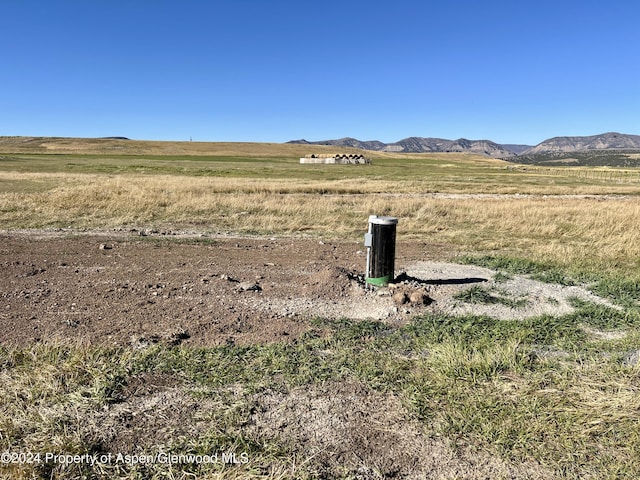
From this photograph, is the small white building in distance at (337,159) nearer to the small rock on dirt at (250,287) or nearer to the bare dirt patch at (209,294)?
the bare dirt patch at (209,294)

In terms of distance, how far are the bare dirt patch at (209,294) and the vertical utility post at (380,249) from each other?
268mm

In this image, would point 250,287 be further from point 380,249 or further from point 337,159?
point 337,159

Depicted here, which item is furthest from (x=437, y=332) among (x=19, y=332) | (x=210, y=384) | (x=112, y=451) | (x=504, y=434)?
(x=19, y=332)

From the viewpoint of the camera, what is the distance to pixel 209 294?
720 cm

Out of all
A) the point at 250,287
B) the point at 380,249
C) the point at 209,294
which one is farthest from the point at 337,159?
the point at 209,294

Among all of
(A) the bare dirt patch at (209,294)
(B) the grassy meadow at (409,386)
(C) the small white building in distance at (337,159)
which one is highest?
(C) the small white building in distance at (337,159)

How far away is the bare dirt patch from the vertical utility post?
0.88 feet

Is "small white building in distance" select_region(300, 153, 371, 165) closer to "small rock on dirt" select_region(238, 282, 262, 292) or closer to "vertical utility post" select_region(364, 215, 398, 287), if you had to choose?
"vertical utility post" select_region(364, 215, 398, 287)

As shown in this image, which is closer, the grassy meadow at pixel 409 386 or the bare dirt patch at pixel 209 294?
the grassy meadow at pixel 409 386

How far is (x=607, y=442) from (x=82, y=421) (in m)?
3.94

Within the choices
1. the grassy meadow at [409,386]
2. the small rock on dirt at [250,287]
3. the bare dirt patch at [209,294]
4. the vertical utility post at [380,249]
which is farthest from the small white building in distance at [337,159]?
the grassy meadow at [409,386]

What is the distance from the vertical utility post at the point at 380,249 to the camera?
7.53 metres

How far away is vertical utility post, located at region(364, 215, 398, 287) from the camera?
7.53m

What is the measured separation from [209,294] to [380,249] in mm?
2694
